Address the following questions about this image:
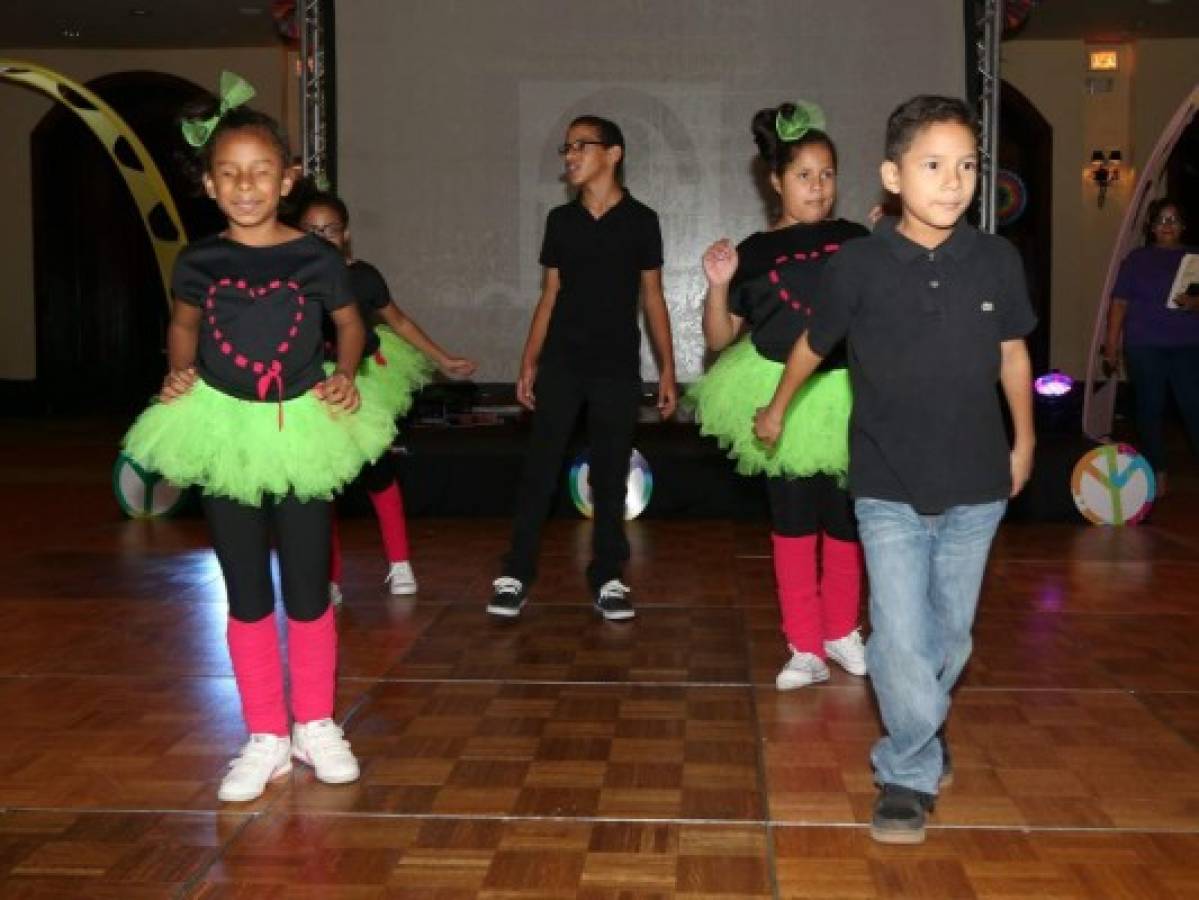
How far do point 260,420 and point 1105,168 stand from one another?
11.8 meters

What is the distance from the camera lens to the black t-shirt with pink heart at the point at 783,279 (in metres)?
3.67

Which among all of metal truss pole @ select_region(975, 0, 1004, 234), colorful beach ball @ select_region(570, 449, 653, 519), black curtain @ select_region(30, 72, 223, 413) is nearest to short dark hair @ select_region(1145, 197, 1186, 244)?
metal truss pole @ select_region(975, 0, 1004, 234)

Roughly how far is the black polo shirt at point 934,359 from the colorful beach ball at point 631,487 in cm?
414

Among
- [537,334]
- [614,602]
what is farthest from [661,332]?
[614,602]

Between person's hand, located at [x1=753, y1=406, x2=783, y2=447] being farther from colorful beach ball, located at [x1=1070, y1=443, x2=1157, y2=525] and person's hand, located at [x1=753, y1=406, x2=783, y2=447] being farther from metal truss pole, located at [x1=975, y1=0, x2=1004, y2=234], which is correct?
metal truss pole, located at [x1=975, y1=0, x2=1004, y2=234]

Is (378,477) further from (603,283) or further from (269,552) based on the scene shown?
(269,552)

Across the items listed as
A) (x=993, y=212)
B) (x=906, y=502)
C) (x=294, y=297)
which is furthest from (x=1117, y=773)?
(x=993, y=212)

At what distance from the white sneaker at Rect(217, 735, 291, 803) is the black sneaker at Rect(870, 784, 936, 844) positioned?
1126 mm

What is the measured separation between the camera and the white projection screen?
9133mm

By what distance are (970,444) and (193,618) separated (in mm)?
2795

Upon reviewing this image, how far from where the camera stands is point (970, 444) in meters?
2.70

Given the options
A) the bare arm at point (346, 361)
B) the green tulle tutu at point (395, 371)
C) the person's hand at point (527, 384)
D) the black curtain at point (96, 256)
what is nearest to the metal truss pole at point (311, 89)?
the green tulle tutu at point (395, 371)

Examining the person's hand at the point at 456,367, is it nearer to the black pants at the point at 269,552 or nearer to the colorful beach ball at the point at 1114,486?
the black pants at the point at 269,552

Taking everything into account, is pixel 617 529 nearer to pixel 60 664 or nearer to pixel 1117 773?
pixel 60 664
